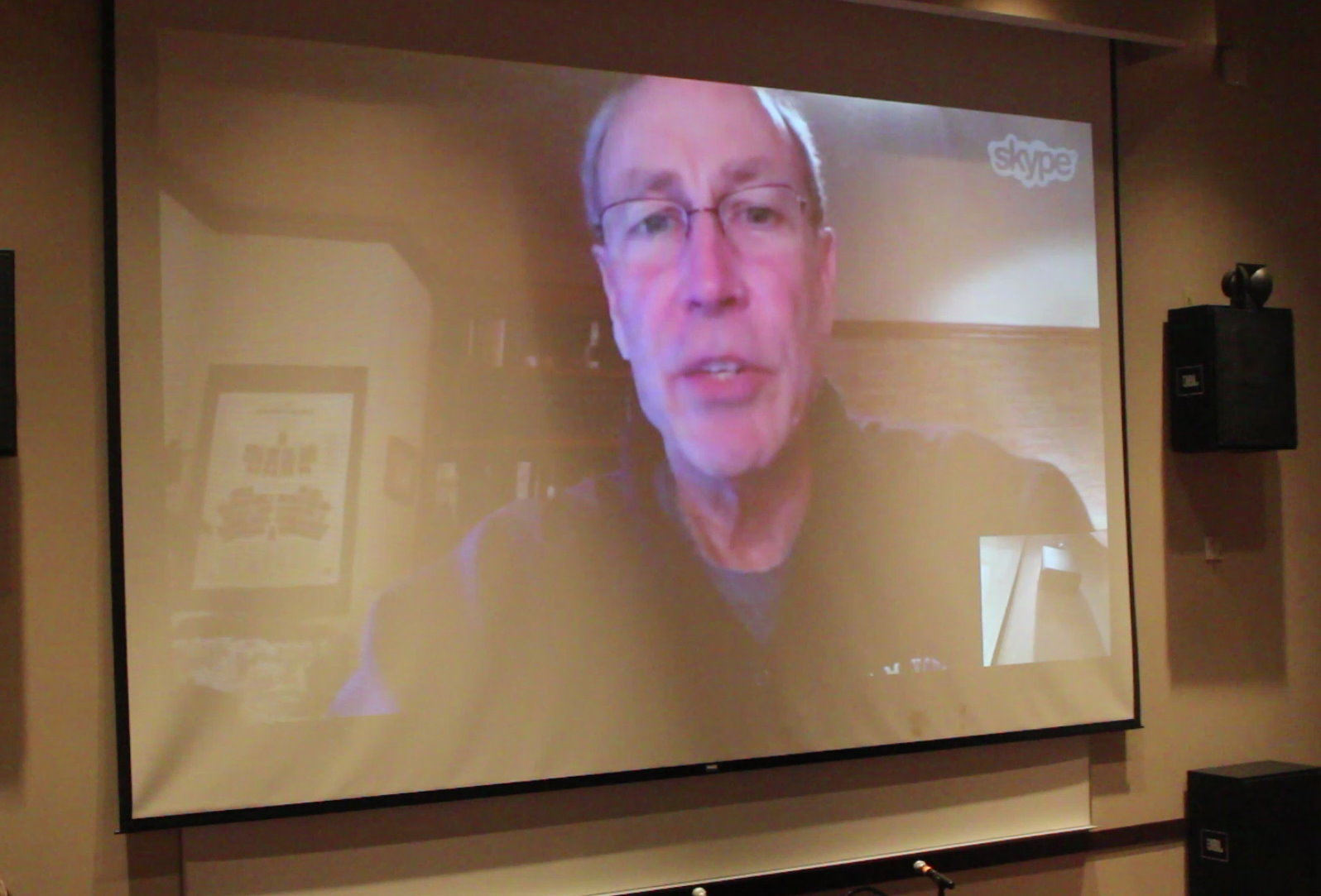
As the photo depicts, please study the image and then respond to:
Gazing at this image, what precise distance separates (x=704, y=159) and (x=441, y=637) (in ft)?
4.85

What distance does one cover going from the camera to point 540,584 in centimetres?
294

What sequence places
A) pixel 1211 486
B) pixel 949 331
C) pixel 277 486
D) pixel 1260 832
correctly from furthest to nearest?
pixel 1211 486, pixel 1260 832, pixel 949 331, pixel 277 486

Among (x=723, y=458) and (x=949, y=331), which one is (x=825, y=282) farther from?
(x=723, y=458)

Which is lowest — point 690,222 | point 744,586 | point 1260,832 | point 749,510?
point 1260,832

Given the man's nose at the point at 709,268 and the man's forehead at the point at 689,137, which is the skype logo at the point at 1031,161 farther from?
the man's nose at the point at 709,268

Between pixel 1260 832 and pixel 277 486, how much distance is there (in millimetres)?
3113

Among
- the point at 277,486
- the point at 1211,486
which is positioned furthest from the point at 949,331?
the point at 277,486

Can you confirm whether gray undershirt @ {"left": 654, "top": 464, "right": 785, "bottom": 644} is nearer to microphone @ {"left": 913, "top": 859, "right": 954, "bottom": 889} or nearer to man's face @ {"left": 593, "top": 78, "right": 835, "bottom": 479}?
man's face @ {"left": 593, "top": 78, "right": 835, "bottom": 479}

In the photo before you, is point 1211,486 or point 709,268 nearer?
point 709,268

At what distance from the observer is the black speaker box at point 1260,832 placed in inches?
137

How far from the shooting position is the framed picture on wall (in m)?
2.65

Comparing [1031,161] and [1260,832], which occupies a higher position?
[1031,161]

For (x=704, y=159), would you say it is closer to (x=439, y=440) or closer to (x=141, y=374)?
(x=439, y=440)

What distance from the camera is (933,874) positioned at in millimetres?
2932
